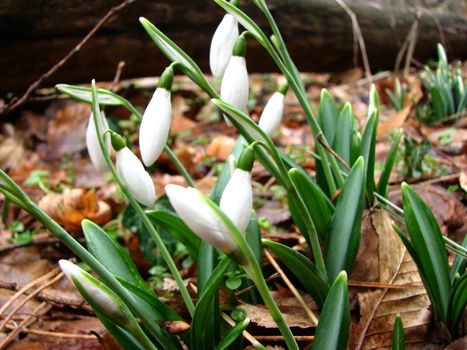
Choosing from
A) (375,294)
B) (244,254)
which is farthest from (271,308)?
(375,294)

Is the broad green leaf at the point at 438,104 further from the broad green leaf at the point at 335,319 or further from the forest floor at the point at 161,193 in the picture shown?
the broad green leaf at the point at 335,319

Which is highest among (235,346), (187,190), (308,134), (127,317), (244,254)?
(187,190)

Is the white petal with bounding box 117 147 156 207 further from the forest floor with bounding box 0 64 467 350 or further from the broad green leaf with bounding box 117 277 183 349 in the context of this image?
the forest floor with bounding box 0 64 467 350

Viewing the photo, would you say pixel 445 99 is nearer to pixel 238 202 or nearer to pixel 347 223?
pixel 347 223

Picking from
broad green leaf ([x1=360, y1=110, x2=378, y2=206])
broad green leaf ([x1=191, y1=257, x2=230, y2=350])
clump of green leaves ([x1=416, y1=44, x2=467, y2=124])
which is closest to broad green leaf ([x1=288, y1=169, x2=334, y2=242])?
broad green leaf ([x1=360, y1=110, x2=378, y2=206])

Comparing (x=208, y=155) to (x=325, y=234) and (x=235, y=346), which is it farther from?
(x=235, y=346)

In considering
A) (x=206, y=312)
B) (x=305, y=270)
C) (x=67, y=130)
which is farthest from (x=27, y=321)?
(x=67, y=130)

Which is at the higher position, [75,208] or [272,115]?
[272,115]
